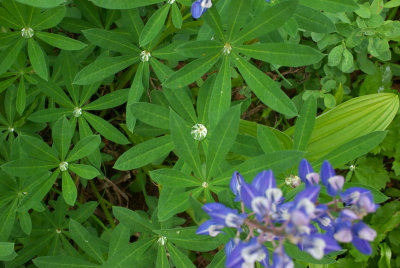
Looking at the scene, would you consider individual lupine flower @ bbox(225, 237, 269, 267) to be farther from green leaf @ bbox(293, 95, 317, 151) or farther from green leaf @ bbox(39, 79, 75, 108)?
green leaf @ bbox(39, 79, 75, 108)

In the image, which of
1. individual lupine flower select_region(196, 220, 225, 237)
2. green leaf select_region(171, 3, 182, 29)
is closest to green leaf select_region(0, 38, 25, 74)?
green leaf select_region(171, 3, 182, 29)

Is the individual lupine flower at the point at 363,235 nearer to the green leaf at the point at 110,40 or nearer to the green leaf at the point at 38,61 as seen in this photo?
the green leaf at the point at 110,40

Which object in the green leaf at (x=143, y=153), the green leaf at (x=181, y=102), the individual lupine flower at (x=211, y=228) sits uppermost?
the green leaf at (x=181, y=102)

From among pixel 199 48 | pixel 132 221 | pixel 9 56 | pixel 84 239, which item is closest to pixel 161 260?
pixel 132 221

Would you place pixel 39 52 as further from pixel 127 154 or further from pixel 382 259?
pixel 382 259

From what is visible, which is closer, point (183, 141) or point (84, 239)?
point (183, 141)

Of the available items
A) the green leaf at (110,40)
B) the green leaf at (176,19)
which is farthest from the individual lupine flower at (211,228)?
the green leaf at (110,40)

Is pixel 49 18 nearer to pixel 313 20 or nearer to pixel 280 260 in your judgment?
pixel 313 20
